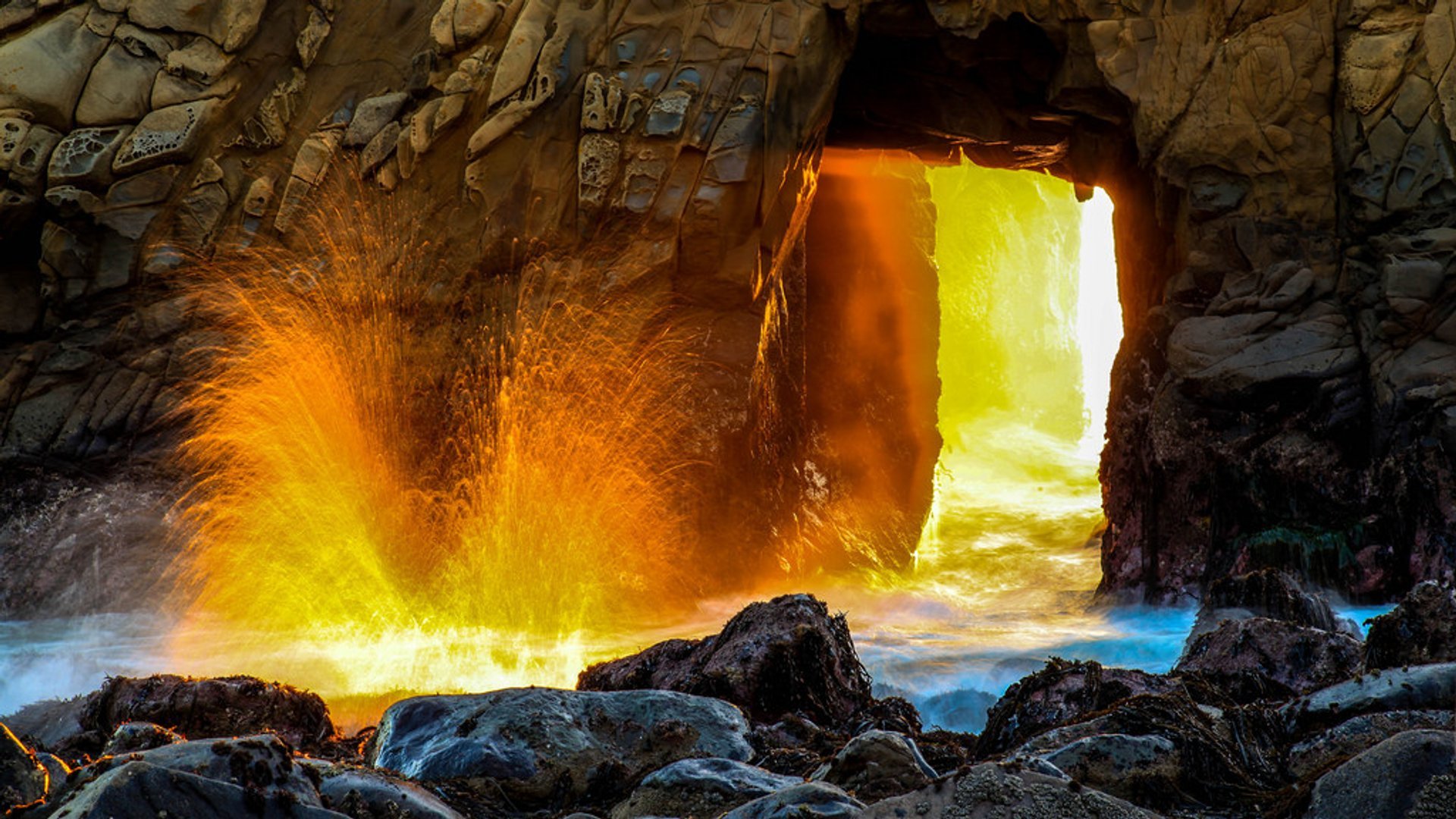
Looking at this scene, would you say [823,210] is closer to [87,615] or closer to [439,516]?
[439,516]

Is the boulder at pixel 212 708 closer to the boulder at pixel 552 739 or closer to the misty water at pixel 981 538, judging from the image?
the boulder at pixel 552 739

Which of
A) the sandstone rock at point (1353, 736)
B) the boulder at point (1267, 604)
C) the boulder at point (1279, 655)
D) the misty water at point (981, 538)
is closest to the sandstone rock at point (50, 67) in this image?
the misty water at point (981, 538)

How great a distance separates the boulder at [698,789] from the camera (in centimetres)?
475

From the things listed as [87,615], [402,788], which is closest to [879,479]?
[87,615]

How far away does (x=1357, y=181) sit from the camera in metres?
14.4

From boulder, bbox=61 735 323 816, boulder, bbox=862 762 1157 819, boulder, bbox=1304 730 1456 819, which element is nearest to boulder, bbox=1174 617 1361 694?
boulder, bbox=1304 730 1456 819

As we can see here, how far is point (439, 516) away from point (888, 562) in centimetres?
789

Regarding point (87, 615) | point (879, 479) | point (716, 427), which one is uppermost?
point (879, 479)

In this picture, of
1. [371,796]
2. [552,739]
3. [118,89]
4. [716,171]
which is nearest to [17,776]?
A: [371,796]

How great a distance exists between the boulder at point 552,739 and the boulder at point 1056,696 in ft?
4.99

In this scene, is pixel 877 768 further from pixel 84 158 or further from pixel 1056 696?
pixel 84 158

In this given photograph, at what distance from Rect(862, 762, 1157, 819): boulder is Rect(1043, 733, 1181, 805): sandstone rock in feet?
4.08

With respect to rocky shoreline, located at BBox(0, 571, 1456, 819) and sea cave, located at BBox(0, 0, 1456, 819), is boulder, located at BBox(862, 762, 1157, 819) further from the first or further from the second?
sea cave, located at BBox(0, 0, 1456, 819)

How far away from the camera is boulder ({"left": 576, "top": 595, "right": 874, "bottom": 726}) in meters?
7.83
